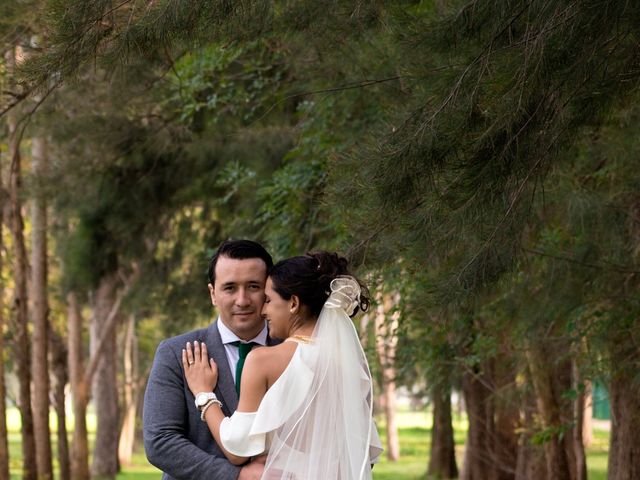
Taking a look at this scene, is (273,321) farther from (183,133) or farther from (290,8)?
(183,133)

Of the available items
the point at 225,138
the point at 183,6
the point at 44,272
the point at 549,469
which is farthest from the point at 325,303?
the point at 44,272

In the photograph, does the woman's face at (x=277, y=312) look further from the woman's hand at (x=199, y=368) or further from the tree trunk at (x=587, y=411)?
the tree trunk at (x=587, y=411)

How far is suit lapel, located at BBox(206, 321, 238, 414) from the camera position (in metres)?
4.84

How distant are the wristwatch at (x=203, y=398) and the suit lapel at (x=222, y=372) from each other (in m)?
0.11

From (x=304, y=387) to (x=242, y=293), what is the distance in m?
0.55

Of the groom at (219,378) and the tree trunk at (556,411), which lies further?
the tree trunk at (556,411)

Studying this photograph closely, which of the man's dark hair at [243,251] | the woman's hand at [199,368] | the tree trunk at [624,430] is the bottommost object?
the tree trunk at [624,430]

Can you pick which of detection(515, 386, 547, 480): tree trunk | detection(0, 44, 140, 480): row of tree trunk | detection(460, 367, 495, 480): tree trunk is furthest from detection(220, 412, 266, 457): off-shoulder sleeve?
detection(460, 367, 495, 480): tree trunk

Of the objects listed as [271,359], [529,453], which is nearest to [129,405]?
[529,453]

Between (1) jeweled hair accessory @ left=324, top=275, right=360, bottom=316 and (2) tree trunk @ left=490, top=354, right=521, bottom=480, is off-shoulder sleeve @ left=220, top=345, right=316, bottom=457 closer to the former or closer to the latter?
(1) jeweled hair accessory @ left=324, top=275, right=360, bottom=316

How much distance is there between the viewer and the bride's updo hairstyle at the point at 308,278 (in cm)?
470

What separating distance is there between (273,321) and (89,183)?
1074 cm

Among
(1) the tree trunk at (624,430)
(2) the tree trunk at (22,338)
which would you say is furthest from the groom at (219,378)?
(2) the tree trunk at (22,338)

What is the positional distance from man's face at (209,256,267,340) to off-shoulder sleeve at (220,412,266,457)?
0.49 meters
